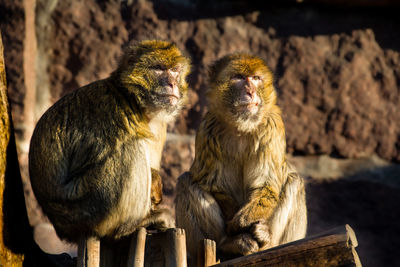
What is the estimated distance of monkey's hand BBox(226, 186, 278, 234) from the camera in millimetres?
5466

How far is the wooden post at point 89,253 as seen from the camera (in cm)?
463

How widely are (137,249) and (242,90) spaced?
68.2 inches

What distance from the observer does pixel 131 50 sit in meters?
5.45

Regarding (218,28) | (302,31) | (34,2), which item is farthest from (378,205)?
(34,2)

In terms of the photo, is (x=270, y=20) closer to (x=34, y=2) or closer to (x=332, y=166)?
(x=332, y=166)

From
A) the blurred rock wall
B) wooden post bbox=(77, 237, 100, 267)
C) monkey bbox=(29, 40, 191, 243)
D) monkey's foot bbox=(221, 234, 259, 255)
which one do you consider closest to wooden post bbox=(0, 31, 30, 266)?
monkey bbox=(29, 40, 191, 243)

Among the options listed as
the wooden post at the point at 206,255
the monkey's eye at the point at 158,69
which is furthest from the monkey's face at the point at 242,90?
the wooden post at the point at 206,255

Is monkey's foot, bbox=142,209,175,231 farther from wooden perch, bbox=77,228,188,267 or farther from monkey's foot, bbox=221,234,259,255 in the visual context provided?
monkey's foot, bbox=221,234,259,255

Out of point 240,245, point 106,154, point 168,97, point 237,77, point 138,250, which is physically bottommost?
point 240,245

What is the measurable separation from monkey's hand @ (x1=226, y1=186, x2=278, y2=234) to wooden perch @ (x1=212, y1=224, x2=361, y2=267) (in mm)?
1115

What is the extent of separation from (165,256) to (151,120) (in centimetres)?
109

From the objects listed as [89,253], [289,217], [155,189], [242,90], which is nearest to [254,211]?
[289,217]

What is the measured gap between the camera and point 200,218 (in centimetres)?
562

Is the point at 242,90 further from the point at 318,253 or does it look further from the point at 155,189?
the point at 318,253
